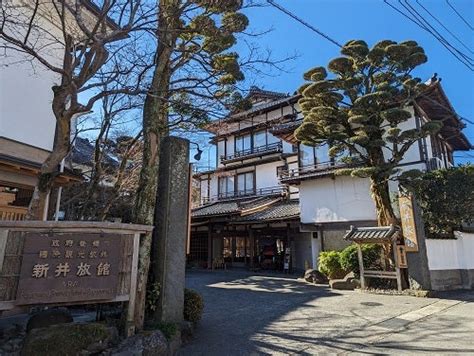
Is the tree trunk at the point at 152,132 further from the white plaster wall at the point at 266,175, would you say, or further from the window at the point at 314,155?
the white plaster wall at the point at 266,175

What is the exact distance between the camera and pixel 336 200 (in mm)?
18672

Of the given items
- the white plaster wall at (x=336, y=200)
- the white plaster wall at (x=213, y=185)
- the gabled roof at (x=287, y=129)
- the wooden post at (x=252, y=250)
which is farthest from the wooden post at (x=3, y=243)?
the white plaster wall at (x=213, y=185)

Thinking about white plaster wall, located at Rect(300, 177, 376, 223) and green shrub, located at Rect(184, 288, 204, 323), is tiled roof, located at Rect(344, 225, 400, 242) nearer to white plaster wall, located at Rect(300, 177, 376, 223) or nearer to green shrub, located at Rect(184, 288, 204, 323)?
white plaster wall, located at Rect(300, 177, 376, 223)

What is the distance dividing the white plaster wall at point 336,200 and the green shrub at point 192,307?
1270 centimetres

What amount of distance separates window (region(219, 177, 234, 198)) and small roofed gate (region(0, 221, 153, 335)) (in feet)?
79.0

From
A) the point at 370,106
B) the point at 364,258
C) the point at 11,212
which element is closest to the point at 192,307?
the point at 11,212

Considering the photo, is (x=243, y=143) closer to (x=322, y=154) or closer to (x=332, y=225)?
(x=322, y=154)

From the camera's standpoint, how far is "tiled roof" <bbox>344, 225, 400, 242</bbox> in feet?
38.9

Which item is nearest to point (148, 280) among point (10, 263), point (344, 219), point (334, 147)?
point (10, 263)

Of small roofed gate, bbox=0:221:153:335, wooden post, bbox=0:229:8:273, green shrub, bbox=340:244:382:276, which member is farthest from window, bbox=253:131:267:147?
wooden post, bbox=0:229:8:273

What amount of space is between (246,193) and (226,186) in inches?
109

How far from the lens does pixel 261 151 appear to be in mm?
27609

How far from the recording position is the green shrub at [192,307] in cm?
688

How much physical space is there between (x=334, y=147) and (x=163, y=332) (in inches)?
449
